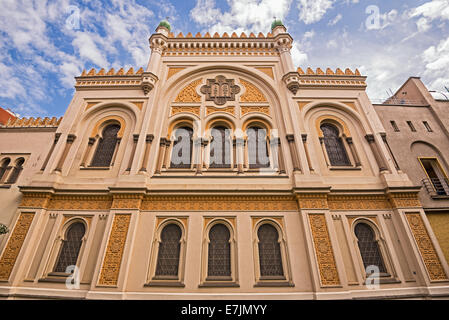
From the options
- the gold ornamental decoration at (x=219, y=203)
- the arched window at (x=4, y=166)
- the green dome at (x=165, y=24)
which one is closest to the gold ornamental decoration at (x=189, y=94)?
the green dome at (x=165, y=24)

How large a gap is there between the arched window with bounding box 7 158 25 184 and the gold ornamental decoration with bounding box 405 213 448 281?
1510 cm

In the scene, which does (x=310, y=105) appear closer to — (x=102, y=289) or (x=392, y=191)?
(x=392, y=191)

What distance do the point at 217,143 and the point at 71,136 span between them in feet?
20.8

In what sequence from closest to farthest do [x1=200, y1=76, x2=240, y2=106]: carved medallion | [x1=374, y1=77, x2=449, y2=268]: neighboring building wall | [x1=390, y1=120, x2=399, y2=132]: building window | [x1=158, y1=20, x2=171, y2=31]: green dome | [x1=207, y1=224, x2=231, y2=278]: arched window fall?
[x1=207, y1=224, x2=231, y2=278]: arched window → [x1=374, y1=77, x2=449, y2=268]: neighboring building wall → [x1=390, y1=120, x2=399, y2=132]: building window → [x1=200, y1=76, x2=240, y2=106]: carved medallion → [x1=158, y1=20, x2=171, y2=31]: green dome

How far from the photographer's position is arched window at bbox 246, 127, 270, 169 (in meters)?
8.79

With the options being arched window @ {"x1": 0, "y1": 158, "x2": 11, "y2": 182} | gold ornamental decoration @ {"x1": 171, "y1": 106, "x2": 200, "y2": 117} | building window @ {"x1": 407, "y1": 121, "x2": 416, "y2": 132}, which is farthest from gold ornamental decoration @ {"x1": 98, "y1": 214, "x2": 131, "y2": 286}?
building window @ {"x1": 407, "y1": 121, "x2": 416, "y2": 132}

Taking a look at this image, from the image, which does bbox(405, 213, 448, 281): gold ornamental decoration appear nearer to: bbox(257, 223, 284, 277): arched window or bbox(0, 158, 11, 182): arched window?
bbox(257, 223, 284, 277): arched window

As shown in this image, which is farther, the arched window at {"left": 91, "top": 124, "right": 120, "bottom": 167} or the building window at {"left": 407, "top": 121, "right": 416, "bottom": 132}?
the building window at {"left": 407, "top": 121, "right": 416, "bottom": 132}

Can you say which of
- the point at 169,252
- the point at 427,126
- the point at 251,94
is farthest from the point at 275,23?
the point at 169,252

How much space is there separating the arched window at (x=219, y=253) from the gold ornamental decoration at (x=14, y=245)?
6253mm

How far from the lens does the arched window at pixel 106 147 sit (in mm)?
8820

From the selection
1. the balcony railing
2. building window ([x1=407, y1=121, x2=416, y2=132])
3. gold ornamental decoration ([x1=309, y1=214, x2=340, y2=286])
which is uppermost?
building window ([x1=407, y1=121, x2=416, y2=132])

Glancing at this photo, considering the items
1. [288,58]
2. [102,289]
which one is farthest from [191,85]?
[102,289]

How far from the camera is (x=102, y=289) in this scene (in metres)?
6.11
